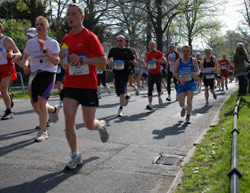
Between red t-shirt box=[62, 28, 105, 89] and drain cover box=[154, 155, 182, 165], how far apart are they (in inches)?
53.4

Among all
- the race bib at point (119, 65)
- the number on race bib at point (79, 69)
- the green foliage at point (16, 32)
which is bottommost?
the number on race bib at point (79, 69)

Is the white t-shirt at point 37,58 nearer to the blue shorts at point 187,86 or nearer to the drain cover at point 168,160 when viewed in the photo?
the drain cover at point 168,160

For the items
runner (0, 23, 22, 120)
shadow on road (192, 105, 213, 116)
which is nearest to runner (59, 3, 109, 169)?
runner (0, 23, 22, 120)

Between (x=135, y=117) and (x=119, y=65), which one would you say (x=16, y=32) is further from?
(x=135, y=117)

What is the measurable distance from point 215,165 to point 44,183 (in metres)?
1.97

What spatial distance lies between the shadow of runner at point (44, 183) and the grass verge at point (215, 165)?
1280 millimetres

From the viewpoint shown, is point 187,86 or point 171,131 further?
point 187,86

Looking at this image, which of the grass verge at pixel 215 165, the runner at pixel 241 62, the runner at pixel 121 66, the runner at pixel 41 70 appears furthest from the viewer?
the runner at pixel 241 62

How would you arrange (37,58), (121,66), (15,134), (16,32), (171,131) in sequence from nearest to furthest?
(37,58)
(15,134)
(171,131)
(121,66)
(16,32)

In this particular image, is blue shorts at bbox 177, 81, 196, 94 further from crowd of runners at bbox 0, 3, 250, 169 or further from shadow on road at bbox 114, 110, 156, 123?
shadow on road at bbox 114, 110, 156, 123

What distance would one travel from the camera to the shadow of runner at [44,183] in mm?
3312

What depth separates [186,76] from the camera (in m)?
7.66

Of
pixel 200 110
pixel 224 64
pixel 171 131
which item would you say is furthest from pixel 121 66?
pixel 224 64

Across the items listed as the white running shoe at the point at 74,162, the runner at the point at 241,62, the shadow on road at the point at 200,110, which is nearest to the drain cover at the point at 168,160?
the white running shoe at the point at 74,162
